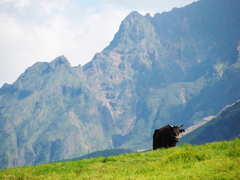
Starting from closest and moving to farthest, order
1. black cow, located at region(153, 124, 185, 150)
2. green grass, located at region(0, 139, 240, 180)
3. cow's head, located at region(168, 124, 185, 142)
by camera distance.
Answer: green grass, located at region(0, 139, 240, 180), cow's head, located at region(168, 124, 185, 142), black cow, located at region(153, 124, 185, 150)

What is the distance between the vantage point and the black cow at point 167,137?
25516mm

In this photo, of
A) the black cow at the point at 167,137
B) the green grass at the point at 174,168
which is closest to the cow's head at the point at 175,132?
the black cow at the point at 167,137

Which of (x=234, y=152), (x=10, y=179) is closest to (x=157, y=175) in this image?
(x=234, y=152)

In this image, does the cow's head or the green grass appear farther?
the cow's head

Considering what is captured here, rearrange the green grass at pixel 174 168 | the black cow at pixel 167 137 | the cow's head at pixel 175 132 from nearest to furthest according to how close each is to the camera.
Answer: the green grass at pixel 174 168 < the cow's head at pixel 175 132 < the black cow at pixel 167 137

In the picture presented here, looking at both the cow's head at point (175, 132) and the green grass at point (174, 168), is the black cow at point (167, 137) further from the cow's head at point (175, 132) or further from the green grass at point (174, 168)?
the green grass at point (174, 168)

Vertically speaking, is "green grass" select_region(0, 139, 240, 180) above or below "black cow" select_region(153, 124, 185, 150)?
below

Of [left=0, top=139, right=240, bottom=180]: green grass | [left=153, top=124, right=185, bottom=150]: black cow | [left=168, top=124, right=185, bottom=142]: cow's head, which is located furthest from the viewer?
[left=153, top=124, right=185, bottom=150]: black cow

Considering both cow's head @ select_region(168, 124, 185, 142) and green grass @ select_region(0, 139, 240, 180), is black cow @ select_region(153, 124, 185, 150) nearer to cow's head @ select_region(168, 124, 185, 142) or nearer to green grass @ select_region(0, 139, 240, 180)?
cow's head @ select_region(168, 124, 185, 142)

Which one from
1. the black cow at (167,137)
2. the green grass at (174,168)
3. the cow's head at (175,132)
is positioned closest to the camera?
the green grass at (174,168)

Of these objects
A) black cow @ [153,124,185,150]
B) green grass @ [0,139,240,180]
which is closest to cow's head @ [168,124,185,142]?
black cow @ [153,124,185,150]

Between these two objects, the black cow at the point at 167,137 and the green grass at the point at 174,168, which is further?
the black cow at the point at 167,137

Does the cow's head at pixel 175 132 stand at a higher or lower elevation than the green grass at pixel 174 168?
higher

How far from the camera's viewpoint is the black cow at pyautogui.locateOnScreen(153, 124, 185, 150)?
83.7 feet
